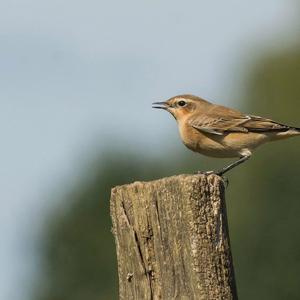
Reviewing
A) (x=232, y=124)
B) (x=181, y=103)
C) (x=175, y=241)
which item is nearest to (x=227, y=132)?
(x=232, y=124)

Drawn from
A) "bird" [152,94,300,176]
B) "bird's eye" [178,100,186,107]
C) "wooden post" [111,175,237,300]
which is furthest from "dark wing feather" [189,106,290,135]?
"wooden post" [111,175,237,300]

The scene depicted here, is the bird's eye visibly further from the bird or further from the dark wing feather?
the dark wing feather

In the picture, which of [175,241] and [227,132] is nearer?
[175,241]

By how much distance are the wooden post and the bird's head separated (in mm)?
7127

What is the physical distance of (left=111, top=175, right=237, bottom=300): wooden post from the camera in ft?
29.5

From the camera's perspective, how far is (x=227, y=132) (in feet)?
51.8

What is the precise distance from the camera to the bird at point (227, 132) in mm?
15555

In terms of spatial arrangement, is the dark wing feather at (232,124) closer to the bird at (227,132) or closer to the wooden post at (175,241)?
the bird at (227,132)

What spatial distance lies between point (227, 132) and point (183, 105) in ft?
3.55

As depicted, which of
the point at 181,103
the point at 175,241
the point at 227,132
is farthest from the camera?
the point at 181,103

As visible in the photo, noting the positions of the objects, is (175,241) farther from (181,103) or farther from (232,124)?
(181,103)

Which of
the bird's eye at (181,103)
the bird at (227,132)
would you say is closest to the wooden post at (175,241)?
the bird at (227,132)

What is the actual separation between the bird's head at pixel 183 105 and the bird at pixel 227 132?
5.7 inches

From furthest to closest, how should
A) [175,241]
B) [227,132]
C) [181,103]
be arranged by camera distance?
[181,103], [227,132], [175,241]
